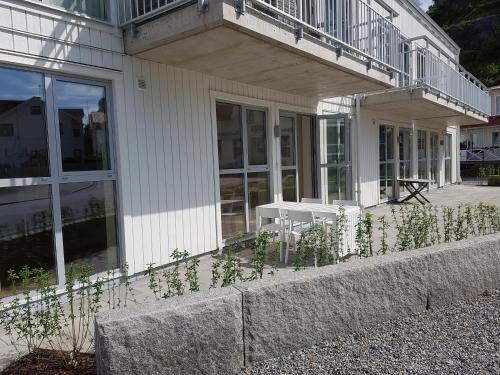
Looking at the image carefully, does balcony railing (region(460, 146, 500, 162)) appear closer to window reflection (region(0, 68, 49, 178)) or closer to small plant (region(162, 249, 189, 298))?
small plant (region(162, 249, 189, 298))

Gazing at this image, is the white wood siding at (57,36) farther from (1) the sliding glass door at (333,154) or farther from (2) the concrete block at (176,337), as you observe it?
(1) the sliding glass door at (333,154)

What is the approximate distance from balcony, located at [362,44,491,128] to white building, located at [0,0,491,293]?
1933 millimetres

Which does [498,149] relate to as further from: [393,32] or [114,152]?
[114,152]

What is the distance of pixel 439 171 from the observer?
16609 mm

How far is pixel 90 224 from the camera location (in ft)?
14.5

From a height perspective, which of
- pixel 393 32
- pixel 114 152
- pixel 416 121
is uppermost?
pixel 393 32

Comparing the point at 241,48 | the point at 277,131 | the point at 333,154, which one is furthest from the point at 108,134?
the point at 333,154

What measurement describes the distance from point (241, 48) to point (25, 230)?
10.1 feet

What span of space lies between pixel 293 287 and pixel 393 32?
679cm

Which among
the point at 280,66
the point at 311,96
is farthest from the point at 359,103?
the point at 280,66

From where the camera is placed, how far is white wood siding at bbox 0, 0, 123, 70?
359 cm

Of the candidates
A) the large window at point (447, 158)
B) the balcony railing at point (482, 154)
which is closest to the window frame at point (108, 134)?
the large window at point (447, 158)

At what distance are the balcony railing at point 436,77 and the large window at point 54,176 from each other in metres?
6.47

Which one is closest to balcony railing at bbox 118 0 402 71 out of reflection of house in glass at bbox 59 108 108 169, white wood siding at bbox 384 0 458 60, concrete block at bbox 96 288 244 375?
reflection of house in glass at bbox 59 108 108 169
